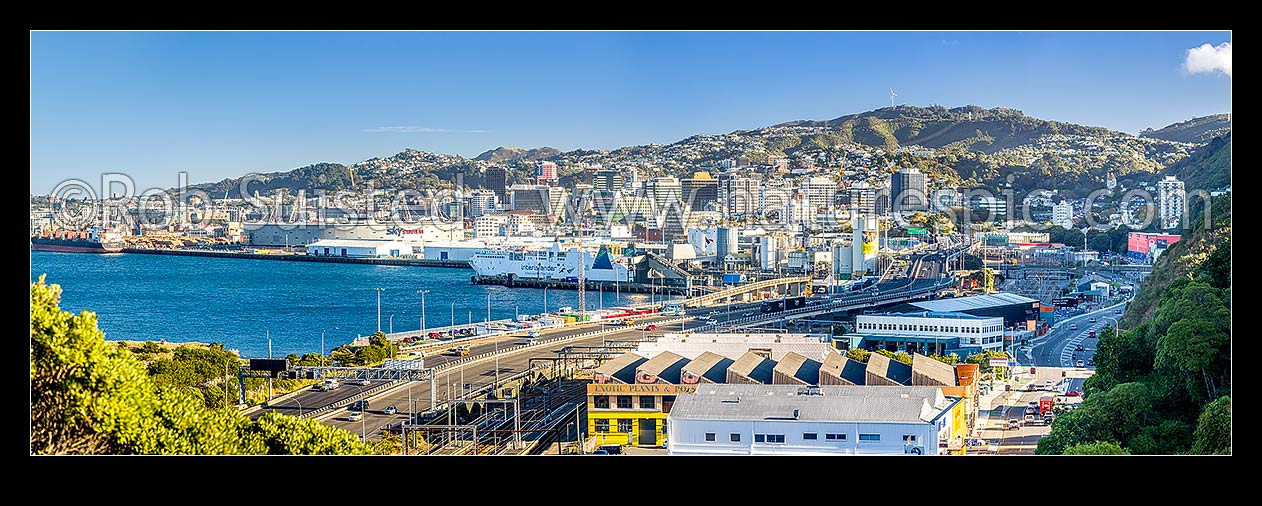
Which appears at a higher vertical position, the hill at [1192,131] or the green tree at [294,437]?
the hill at [1192,131]

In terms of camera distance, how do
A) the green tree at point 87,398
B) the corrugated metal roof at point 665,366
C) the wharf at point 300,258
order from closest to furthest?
the green tree at point 87,398
the corrugated metal roof at point 665,366
the wharf at point 300,258

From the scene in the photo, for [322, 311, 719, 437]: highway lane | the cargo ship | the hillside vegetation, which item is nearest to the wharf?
the cargo ship

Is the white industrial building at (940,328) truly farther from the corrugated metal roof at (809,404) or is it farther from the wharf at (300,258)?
the wharf at (300,258)

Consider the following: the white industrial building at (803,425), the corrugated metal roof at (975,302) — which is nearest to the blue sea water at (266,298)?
the corrugated metal roof at (975,302)

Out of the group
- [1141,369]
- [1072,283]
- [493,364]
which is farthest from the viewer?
[1072,283]
